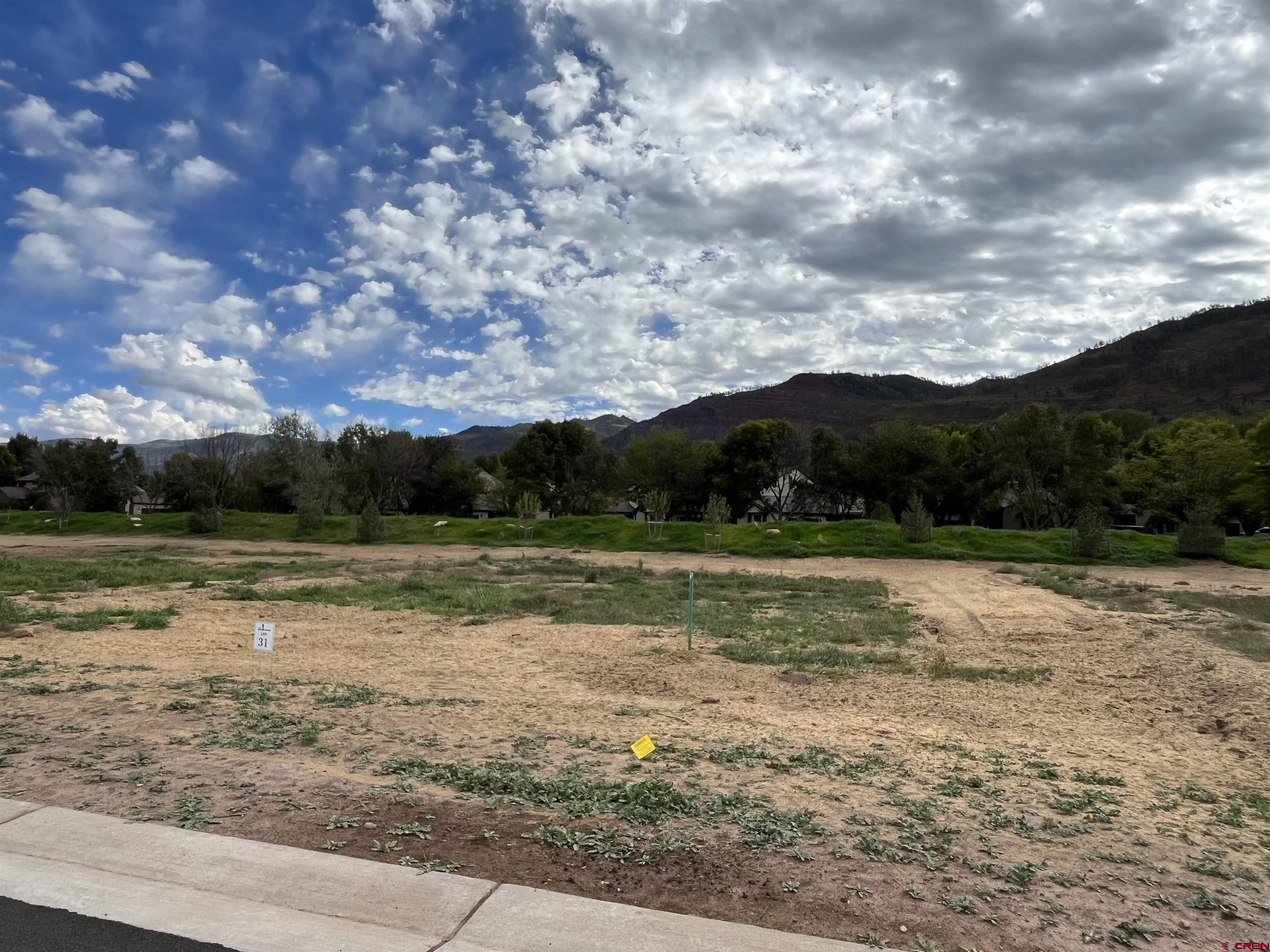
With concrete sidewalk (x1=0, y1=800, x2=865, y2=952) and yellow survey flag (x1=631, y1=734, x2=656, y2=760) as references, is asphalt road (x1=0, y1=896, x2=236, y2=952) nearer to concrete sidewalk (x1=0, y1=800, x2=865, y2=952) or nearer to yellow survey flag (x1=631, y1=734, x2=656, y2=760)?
concrete sidewalk (x1=0, y1=800, x2=865, y2=952)

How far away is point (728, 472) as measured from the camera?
217 feet

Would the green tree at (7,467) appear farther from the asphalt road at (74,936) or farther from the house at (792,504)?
the asphalt road at (74,936)

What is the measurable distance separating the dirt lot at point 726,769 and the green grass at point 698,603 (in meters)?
1.08

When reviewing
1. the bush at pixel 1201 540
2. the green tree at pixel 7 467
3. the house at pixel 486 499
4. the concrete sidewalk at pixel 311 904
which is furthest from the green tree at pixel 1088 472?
the green tree at pixel 7 467

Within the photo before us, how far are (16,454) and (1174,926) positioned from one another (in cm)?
12323

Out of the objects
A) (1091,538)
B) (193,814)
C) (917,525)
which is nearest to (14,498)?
(917,525)

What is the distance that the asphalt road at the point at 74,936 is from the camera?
3.56 m

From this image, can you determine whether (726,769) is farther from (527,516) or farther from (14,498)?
(14,498)

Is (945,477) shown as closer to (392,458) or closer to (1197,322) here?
(392,458)

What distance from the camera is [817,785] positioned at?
6.19 m

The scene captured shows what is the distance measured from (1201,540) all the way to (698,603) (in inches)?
1160

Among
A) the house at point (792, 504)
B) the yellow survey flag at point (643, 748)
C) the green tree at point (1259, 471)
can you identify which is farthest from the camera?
the house at point (792, 504)

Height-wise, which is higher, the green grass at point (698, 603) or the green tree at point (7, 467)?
the green tree at point (7, 467)

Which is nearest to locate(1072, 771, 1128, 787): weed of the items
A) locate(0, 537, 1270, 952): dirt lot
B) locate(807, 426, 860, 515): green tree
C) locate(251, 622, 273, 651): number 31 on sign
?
locate(0, 537, 1270, 952): dirt lot
